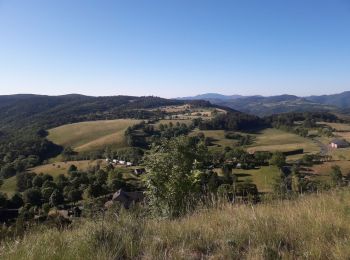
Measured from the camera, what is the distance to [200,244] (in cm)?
455

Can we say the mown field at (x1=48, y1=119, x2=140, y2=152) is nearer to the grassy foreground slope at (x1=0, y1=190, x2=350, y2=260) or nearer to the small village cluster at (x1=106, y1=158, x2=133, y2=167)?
the small village cluster at (x1=106, y1=158, x2=133, y2=167)

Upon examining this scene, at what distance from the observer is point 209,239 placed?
15.3ft

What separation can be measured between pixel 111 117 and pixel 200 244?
178m

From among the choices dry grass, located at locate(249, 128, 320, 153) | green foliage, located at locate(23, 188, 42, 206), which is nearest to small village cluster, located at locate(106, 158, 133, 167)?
green foliage, located at locate(23, 188, 42, 206)

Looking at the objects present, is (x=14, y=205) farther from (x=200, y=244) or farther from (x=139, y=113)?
(x=139, y=113)

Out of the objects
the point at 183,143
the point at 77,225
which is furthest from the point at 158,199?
the point at 77,225

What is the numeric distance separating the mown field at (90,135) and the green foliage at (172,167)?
101 metres

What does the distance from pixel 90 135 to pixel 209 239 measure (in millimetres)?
134534

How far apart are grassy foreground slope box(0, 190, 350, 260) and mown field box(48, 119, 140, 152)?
11138cm

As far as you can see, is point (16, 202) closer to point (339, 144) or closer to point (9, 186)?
point (9, 186)

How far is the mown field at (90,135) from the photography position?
119500 millimetres

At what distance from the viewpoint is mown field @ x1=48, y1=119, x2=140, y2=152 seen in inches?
4705

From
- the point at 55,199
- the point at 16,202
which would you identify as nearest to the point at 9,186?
the point at 16,202

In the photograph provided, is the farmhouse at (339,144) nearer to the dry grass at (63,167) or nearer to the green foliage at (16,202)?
the dry grass at (63,167)
